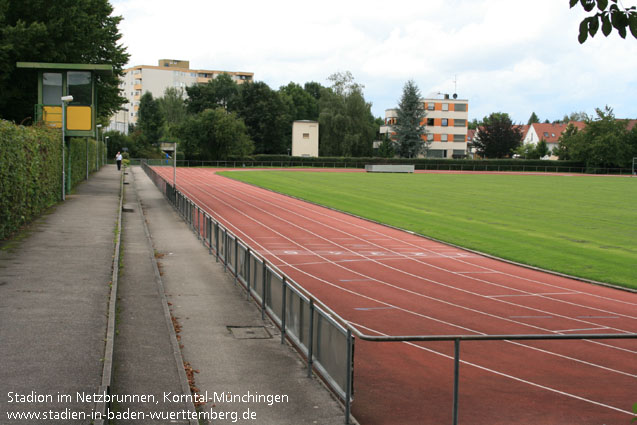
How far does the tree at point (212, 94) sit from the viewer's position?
108688 mm

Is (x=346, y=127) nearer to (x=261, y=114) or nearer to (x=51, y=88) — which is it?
(x=261, y=114)

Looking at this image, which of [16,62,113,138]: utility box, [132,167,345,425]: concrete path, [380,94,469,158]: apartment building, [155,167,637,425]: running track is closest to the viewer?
[132,167,345,425]: concrete path

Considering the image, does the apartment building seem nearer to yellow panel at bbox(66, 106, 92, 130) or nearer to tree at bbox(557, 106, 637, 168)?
tree at bbox(557, 106, 637, 168)

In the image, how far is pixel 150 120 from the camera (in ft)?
370

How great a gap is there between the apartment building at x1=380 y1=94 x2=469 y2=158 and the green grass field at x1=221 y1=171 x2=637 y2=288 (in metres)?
61.6

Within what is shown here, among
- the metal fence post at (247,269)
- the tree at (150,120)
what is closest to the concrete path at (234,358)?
the metal fence post at (247,269)

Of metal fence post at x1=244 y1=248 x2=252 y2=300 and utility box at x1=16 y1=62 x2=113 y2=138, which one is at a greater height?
utility box at x1=16 y1=62 x2=113 y2=138

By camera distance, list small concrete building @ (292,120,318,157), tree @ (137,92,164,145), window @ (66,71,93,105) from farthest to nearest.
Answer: tree @ (137,92,164,145)
small concrete building @ (292,120,318,157)
window @ (66,71,93,105)

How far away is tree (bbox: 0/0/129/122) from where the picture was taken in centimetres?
3188

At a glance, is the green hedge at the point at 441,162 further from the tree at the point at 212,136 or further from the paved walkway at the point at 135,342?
the paved walkway at the point at 135,342

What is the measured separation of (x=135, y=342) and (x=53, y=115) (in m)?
26.1

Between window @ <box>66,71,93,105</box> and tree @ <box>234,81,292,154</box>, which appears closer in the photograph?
window @ <box>66,71,93,105</box>

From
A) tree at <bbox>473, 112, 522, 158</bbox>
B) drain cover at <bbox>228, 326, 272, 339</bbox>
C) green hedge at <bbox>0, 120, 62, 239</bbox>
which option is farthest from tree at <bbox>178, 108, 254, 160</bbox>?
drain cover at <bbox>228, 326, 272, 339</bbox>

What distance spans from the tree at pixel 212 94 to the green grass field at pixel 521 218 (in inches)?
2411
